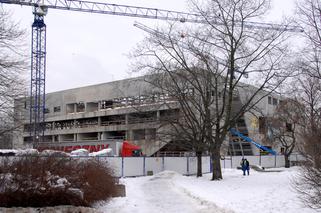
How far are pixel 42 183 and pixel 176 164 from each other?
29.8 m

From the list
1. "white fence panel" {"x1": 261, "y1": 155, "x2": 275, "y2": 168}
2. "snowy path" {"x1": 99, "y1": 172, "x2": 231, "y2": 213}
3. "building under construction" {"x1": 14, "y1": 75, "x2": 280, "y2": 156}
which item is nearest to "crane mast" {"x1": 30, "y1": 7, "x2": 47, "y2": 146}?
"building under construction" {"x1": 14, "y1": 75, "x2": 280, "y2": 156}

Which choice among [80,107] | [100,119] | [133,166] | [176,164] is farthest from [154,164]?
[80,107]

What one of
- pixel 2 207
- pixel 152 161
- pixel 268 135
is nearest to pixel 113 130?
pixel 268 135

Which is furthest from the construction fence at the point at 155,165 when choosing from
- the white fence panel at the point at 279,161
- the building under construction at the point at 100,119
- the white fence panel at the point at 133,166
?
the building under construction at the point at 100,119

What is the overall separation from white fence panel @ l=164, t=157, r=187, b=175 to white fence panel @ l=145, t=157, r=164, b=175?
754 millimetres

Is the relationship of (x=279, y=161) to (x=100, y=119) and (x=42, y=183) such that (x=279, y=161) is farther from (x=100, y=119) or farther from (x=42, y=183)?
(x=42, y=183)

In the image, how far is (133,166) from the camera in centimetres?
3619

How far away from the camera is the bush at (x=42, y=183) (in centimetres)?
1220

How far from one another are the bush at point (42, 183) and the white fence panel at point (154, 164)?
959 inches

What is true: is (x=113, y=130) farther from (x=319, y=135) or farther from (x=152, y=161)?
(x=319, y=135)

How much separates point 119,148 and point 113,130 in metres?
39.1

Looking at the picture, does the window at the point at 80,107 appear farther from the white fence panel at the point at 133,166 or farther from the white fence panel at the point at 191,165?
the white fence panel at the point at 133,166

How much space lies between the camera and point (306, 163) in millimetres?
11117

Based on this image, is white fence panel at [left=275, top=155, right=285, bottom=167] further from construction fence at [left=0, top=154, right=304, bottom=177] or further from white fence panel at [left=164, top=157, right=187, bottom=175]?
white fence panel at [left=164, top=157, right=187, bottom=175]
